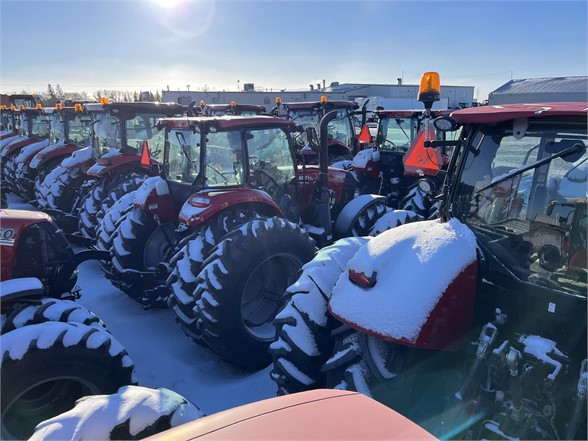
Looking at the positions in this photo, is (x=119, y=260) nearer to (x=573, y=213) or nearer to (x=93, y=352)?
(x=93, y=352)

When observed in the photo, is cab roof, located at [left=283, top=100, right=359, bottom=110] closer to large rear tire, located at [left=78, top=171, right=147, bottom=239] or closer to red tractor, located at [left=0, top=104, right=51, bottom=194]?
large rear tire, located at [left=78, top=171, right=147, bottom=239]

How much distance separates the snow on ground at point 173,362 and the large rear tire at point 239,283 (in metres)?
0.22

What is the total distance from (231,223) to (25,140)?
9841 millimetres

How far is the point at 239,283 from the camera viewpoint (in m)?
3.63

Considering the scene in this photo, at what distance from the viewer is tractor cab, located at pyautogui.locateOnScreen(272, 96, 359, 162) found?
8.74 m

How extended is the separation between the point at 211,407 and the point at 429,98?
299 cm

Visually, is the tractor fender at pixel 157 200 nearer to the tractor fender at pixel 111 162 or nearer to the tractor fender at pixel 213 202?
the tractor fender at pixel 213 202

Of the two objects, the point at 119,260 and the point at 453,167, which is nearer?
the point at 453,167

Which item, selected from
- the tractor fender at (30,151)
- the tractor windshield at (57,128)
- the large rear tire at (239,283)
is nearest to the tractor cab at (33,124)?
the tractor windshield at (57,128)

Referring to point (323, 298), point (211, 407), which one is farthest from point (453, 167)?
point (211, 407)

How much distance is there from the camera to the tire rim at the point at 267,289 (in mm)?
4199

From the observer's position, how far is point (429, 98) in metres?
3.50

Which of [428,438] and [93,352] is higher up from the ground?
[428,438]

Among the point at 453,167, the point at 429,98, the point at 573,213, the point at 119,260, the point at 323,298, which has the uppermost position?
the point at 429,98
